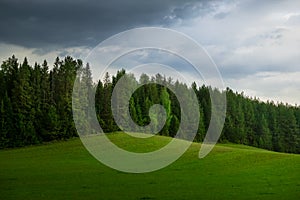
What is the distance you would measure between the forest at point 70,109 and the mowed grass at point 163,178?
24491 mm

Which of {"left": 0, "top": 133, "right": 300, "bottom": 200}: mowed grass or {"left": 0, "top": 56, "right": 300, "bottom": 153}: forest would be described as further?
{"left": 0, "top": 56, "right": 300, "bottom": 153}: forest

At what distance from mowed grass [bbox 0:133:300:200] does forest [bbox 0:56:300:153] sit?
2449 cm

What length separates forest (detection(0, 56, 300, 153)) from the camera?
3904 inches

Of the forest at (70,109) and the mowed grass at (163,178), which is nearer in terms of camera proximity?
the mowed grass at (163,178)

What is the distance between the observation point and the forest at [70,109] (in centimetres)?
9916

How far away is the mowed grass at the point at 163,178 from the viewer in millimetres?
32875

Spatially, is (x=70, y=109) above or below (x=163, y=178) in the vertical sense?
above

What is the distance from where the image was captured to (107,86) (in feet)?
392

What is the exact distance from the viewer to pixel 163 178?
4406cm

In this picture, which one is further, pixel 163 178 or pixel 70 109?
pixel 70 109

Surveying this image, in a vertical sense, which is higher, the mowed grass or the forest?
the forest

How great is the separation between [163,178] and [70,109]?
6406 cm

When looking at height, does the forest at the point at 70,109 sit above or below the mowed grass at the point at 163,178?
above

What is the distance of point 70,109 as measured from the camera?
105062mm
